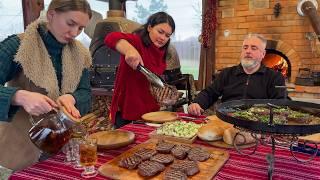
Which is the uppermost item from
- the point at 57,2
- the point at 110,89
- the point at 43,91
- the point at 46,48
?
the point at 57,2

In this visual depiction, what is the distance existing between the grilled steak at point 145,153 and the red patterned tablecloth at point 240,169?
119 millimetres

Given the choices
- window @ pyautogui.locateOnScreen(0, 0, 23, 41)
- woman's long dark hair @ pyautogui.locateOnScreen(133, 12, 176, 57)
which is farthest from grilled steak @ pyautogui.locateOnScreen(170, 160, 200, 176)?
window @ pyautogui.locateOnScreen(0, 0, 23, 41)

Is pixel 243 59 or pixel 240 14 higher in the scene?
pixel 240 14

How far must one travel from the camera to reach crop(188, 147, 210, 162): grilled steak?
125 cm

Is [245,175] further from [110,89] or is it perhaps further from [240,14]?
[240,14]

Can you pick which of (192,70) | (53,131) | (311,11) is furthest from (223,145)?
(192,70)

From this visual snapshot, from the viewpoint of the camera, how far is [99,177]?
112 centimetres

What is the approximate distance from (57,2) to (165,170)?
87cm

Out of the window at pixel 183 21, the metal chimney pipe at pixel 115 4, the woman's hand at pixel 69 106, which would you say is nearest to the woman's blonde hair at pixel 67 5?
the woman's hand at pixel 69 106

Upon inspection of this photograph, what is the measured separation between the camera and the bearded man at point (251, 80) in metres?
2.34

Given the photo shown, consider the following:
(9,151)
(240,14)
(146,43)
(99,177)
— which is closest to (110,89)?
(146,43)

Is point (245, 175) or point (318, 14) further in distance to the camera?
point (318, 14)

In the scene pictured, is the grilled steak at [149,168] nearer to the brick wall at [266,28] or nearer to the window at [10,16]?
the window at [10,16]

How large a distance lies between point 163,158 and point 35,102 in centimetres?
55
